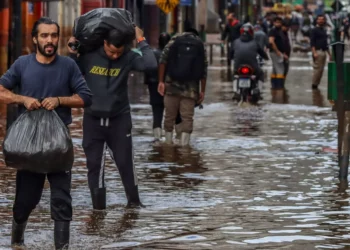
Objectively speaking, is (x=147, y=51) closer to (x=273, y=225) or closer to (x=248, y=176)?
(x=273, y=225)

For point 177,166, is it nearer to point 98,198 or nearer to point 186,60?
point 186,60

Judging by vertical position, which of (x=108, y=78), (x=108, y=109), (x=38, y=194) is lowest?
(x=38, y=194)

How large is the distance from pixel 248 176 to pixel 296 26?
2759 inches

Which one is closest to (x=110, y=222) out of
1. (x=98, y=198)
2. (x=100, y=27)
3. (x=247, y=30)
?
(x=98, y=198)

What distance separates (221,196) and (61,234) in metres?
3.75

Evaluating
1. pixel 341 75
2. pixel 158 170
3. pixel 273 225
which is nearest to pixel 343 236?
pixel 273 225

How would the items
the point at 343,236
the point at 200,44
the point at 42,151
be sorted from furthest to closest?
the point at 200,44, the point at 343,236, the point at 42,151

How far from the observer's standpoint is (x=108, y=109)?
39.9 feet

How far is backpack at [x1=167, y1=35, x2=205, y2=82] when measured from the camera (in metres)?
18.4

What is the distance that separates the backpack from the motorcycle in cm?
911

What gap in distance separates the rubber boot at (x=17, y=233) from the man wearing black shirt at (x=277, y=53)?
22505 millimetres

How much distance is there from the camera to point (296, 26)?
84562 mm

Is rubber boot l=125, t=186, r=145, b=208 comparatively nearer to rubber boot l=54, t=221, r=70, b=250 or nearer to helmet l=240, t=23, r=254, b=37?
rubber boot l=54, t=221, r=70, b=250

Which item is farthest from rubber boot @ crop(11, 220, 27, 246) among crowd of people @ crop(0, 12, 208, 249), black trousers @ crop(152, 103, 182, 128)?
black trousers @ crop(152, 103, 182, 128)
